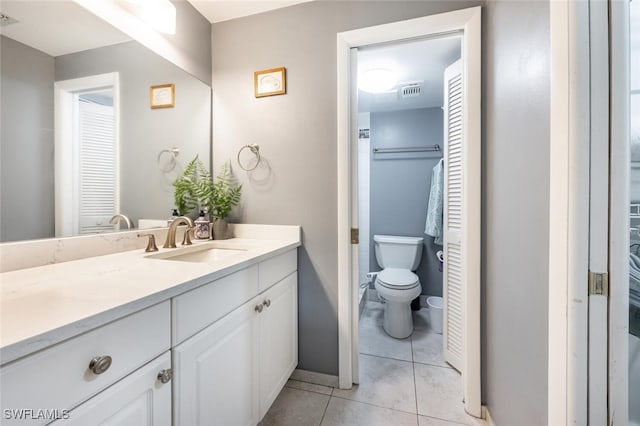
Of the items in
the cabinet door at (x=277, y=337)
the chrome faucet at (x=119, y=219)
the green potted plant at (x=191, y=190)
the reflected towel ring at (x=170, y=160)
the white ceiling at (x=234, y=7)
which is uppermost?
the white ceiling at (x=234, y=7)

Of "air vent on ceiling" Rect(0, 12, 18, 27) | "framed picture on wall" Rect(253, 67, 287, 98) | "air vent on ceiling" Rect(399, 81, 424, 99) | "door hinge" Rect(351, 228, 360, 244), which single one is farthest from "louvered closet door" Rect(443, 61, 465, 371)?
"air vent on ceiling" Rect(0, 12, 18, 27)

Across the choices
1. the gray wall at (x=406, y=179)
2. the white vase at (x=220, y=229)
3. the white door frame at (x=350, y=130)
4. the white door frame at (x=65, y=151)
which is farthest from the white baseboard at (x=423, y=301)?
the white door frame at (x=65, y=151)

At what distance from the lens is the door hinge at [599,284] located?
660mm

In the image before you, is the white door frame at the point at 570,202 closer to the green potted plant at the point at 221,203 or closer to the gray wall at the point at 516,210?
the gray wall at the point at 516,210

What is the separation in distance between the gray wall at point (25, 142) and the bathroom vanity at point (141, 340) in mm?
180

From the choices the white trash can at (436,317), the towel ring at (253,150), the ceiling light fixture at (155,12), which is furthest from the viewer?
the white trash can at (436,317)

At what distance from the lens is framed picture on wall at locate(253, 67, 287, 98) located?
5.22 feet

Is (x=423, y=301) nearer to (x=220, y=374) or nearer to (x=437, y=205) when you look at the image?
(x=437, y=205)

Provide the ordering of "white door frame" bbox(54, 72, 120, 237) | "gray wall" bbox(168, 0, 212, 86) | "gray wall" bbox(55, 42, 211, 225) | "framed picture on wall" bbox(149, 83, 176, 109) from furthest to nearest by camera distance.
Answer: "gray wall" bbox(168, 0, 212, 86)
"framed picture on wall" bbox(149, 83, 176, 109)
"gray wall" bbox(55, 42, 211, 225)
"white door frame" bbox(54, 72, 120, 237)

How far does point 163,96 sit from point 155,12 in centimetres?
40

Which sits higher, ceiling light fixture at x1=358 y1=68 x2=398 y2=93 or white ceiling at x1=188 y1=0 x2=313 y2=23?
white ceiling at x1=188 y1=0 x2=313 y2=23

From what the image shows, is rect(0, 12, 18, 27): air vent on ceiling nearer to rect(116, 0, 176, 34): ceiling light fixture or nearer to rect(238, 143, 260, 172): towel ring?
rect(116, 0, 176, 34): ceiling light fixture

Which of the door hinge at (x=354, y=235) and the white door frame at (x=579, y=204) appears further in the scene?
the door hinge at (x=354, y=235)

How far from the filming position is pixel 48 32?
3.14ft
